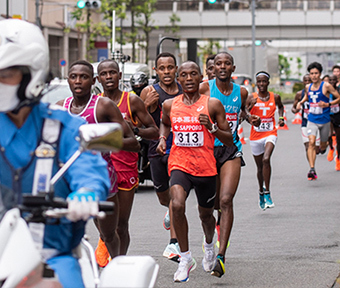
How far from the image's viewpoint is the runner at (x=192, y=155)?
709 centimetres

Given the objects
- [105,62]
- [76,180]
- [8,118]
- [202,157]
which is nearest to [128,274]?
[76,180]

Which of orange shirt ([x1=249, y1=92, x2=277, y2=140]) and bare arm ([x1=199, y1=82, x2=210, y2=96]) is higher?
bare arm ([x1=199, y1=82, x2=210, y2=96])

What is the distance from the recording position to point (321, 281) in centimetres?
704

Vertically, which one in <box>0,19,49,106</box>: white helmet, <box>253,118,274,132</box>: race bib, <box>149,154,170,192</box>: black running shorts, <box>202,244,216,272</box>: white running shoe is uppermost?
<box>0,19,49,106</box>: white helmet

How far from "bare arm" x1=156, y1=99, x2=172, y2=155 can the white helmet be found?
4189 millimetres

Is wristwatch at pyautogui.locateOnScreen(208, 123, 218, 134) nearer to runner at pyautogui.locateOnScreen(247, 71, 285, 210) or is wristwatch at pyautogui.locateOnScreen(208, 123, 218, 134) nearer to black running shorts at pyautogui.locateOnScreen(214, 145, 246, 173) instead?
black running shorts at pyautogui.locateOnScreen(214, 145, 246, 173)

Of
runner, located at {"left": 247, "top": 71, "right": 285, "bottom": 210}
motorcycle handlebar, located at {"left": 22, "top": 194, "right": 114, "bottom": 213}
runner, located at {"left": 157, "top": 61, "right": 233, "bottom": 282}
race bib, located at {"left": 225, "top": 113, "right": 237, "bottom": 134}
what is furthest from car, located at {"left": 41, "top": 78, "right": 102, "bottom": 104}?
runner, located at {"left": 247, "top": 71, "right": 285, "bottom": 210}

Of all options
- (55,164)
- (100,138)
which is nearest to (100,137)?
(100,138)

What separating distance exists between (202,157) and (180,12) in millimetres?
51515

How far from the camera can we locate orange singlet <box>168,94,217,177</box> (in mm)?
7195

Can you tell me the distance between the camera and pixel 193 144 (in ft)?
23.7

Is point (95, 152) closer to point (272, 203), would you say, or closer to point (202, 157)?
point (202, 157)

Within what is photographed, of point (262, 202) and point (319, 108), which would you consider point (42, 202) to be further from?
point (319, 108)

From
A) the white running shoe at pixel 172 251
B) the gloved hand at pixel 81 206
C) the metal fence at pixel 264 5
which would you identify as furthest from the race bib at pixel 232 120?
the metal fence at pixel 264 5
